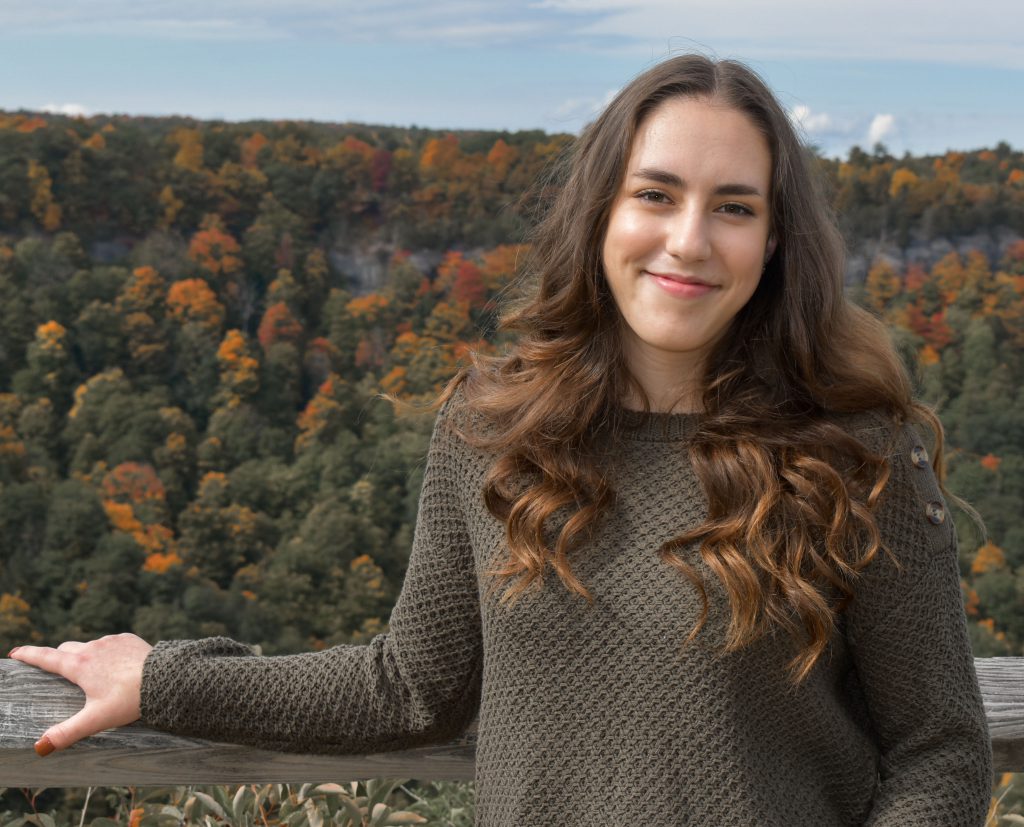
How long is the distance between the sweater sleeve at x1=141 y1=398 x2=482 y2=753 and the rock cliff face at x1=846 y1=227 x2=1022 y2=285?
15647mm

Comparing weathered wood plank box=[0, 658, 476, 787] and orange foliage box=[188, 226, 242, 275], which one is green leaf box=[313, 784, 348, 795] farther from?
orange foliage box=[188, 226, 242, 275]

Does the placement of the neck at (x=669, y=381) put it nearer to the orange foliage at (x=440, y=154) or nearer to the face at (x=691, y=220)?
the face at (x=691, y=220)

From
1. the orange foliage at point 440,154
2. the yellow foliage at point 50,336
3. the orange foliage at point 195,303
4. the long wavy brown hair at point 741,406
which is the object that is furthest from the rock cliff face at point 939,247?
the long wavy brown hair at point 741,406

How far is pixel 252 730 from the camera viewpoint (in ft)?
4.25

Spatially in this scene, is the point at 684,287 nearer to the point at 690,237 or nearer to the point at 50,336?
the point at 690,237

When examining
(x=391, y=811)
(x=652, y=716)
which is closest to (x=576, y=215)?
(x=652, y=716)

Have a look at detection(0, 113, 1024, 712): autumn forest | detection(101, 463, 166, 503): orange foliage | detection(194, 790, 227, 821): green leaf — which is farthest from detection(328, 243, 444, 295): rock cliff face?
detection(194, 790, 227, 821): green leaf

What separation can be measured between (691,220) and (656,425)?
232 mm

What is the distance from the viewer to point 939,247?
53.9ft

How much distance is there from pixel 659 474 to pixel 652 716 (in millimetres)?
248

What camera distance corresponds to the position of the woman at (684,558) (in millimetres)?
1156

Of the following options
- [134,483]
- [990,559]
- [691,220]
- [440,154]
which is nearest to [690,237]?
[691,220]

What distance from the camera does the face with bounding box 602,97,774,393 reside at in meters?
1.16

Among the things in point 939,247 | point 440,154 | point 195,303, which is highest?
point 440,154
